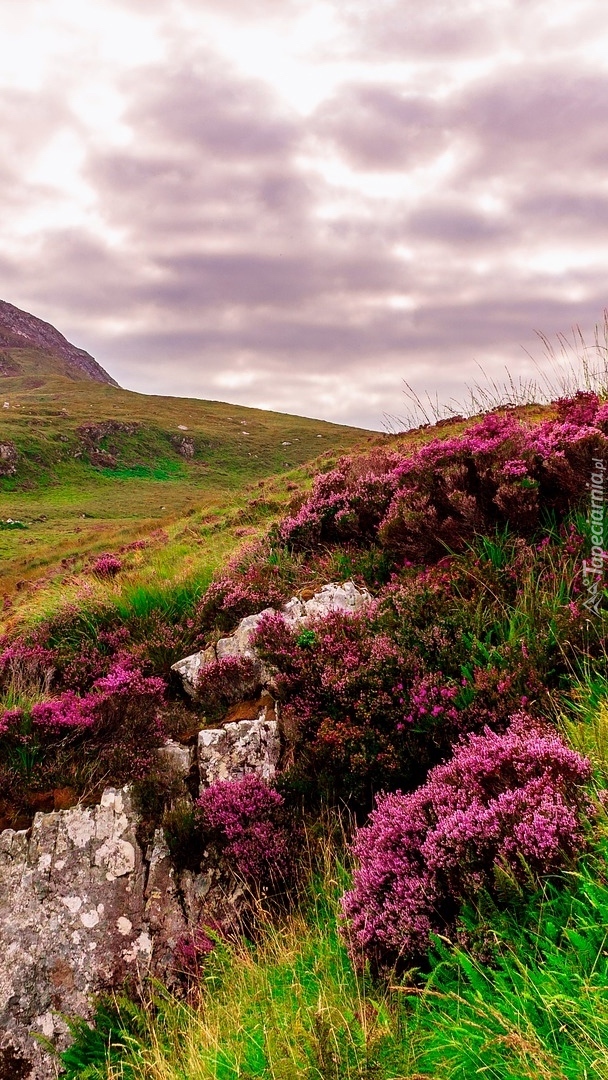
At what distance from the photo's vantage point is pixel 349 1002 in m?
2.92

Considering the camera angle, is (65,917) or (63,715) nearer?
(65,917)

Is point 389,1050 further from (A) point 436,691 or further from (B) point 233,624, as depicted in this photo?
(B) point 233,624

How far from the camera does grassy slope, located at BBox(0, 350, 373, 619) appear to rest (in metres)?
24.0

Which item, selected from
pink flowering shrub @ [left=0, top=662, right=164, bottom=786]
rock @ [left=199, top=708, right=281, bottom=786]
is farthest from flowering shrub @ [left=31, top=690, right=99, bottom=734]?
rock @ [left=199, top=708, right=281, bottom=786]

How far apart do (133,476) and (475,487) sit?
3268 inches

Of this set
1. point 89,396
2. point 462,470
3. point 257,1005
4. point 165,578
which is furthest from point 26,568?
point 89,396

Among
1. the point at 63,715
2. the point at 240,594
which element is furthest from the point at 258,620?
the point at 63,715

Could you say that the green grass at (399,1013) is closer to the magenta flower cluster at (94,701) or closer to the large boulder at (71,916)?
the large boulder at (71,916)

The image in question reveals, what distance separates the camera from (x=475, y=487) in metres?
6.70

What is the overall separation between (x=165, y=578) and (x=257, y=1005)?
5882 millimetres

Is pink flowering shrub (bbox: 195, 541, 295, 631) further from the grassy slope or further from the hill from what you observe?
the hill

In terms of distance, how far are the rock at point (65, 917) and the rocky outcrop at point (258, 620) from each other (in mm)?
1585

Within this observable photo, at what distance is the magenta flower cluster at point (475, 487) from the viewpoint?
20.4 ft

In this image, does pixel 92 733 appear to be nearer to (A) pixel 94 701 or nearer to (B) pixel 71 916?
(A) pixel 94 701
